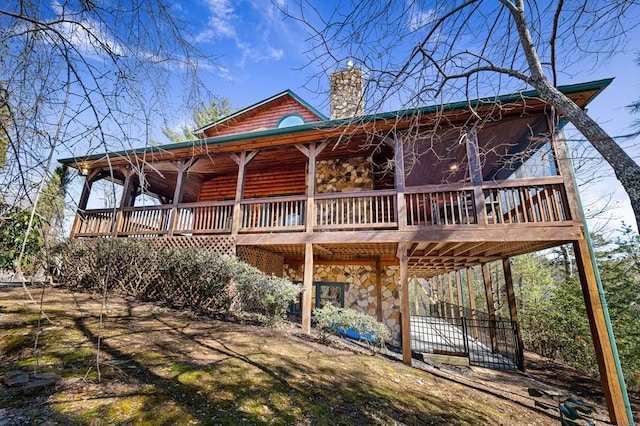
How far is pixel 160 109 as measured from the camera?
227 centimetres

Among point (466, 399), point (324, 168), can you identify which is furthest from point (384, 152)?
point (466, 399)

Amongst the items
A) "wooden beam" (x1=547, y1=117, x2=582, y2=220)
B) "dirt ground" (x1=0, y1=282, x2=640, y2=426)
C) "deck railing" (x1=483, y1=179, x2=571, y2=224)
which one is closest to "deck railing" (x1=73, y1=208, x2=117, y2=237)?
"dirt ground" (x1=0, y1=282, x2=640, y2=426)

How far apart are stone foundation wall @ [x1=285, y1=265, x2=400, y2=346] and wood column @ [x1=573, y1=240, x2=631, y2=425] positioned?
4.55 m

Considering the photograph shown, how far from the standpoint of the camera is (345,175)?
32.2 ft

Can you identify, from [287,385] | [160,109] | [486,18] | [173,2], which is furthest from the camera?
[486,18]

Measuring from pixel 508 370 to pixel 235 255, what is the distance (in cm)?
772

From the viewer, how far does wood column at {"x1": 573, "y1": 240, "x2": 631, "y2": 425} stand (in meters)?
4.47

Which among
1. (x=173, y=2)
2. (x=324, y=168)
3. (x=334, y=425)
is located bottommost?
(x=334, y=425)

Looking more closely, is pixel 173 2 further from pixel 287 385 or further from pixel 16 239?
pixel 16 239

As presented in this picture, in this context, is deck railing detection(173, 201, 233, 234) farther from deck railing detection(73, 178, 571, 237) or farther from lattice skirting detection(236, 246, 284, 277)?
lattice skirting detection(236, 246, 284, 277)

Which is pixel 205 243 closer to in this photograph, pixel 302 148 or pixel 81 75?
pixel 302 148

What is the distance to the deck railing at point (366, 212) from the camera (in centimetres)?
571

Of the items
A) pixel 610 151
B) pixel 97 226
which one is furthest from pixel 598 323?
pixel 97 226

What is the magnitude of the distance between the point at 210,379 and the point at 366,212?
5197 millimetres
